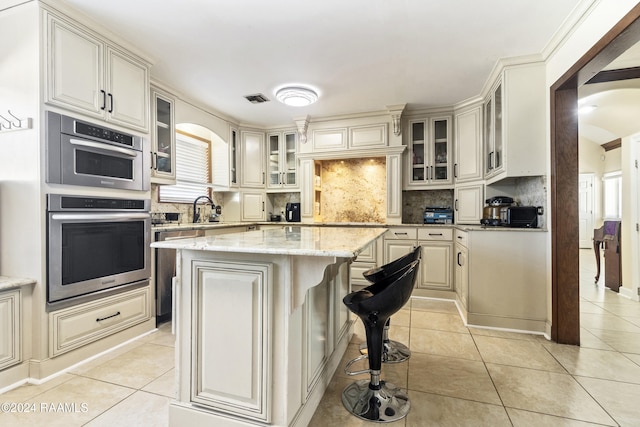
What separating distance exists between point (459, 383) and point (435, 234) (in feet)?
6.90

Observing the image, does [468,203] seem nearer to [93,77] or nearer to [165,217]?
[165,217]

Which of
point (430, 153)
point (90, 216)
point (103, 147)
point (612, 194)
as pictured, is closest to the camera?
point (90, 216)

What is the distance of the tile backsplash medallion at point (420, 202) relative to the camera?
430 centimetres

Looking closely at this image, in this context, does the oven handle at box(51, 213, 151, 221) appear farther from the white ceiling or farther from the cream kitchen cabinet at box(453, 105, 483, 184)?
the cream kitchen cabinet at box(453, 105, 483, 184)

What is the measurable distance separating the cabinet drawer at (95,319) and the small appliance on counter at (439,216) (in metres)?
3.45

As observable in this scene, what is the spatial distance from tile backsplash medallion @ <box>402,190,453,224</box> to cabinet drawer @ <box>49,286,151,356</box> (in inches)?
136

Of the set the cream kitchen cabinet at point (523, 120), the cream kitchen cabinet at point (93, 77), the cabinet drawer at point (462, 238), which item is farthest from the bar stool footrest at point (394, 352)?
the cream kitchen cabinet at point (93, 77)

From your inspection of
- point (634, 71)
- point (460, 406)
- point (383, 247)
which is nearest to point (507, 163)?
point (634, 71)

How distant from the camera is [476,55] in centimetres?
270

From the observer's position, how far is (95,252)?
220 cm

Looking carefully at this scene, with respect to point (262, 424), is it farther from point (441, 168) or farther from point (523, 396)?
point (441, 168)

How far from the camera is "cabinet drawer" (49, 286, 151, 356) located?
1.97m

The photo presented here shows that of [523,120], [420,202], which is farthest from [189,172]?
[523,120]

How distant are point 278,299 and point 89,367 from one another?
1763 mm
